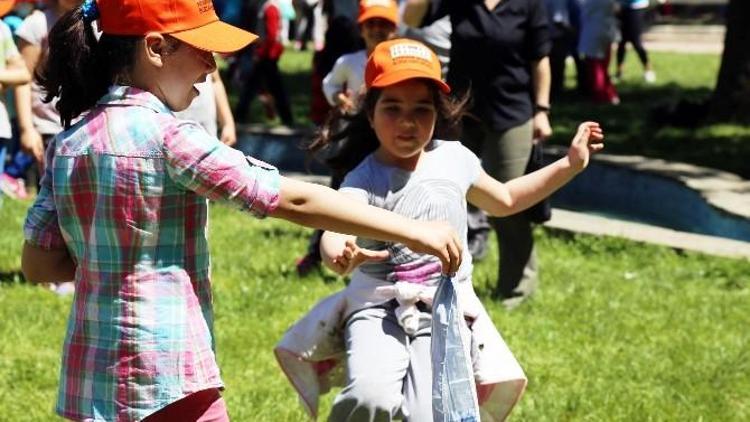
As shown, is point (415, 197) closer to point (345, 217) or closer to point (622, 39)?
point (345, 217)

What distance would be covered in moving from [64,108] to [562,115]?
13103 mm

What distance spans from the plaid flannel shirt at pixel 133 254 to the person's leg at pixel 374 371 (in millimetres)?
884

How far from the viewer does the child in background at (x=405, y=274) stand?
14.1 feet

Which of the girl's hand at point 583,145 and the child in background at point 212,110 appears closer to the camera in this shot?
the girl's hand at point 583,145

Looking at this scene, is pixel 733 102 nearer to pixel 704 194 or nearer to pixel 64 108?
pixel 704 194

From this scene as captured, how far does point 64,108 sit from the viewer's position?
3.44 meters

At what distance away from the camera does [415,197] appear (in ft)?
15.0

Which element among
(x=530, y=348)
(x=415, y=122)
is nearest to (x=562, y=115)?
(x=530, y=348)

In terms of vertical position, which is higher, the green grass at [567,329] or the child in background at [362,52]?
the child in background at [362,52]

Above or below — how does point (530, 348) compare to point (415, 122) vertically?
below

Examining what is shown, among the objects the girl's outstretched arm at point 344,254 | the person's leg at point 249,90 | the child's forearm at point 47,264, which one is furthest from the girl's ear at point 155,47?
the person's leg at point 249,90

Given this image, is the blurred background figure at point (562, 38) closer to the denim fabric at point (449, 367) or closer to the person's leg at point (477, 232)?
the person's leg at point (477, 232)

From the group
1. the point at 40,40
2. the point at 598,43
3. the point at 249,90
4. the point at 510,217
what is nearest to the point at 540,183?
the point at 510,217

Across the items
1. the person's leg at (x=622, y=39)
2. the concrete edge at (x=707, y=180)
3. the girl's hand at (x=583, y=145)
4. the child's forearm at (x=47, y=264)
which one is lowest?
the person's leg at (x=622, y=39)
